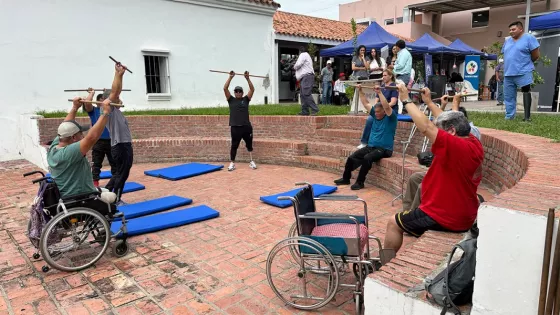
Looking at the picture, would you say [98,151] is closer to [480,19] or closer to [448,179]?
[448,179]

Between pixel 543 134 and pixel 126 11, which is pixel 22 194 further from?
pixel 543 134

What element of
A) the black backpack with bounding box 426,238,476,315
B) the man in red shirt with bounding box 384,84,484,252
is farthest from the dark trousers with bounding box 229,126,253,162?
the black backpack with bounding box 426,238,476,315

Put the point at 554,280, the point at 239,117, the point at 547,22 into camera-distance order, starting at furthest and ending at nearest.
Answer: the point at 547,22 < the point at 239,117 < the point at 554,280

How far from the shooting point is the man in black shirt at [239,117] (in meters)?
7.43

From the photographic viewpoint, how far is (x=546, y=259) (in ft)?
4.84

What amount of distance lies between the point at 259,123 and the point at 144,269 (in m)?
5.70

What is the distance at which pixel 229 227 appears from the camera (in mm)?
4453

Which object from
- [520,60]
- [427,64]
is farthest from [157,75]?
[427,64]

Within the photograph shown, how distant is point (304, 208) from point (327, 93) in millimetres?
11153

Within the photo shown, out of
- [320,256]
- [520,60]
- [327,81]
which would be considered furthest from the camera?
[327,81]

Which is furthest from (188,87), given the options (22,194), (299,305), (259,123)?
(299,305)

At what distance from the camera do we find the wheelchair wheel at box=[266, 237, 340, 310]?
266 centimetres

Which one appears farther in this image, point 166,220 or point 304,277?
point 166,220

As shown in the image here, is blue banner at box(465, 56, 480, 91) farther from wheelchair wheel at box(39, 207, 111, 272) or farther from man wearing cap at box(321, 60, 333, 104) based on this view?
wheelchair wheel at box(39, 207, 111, 272)
